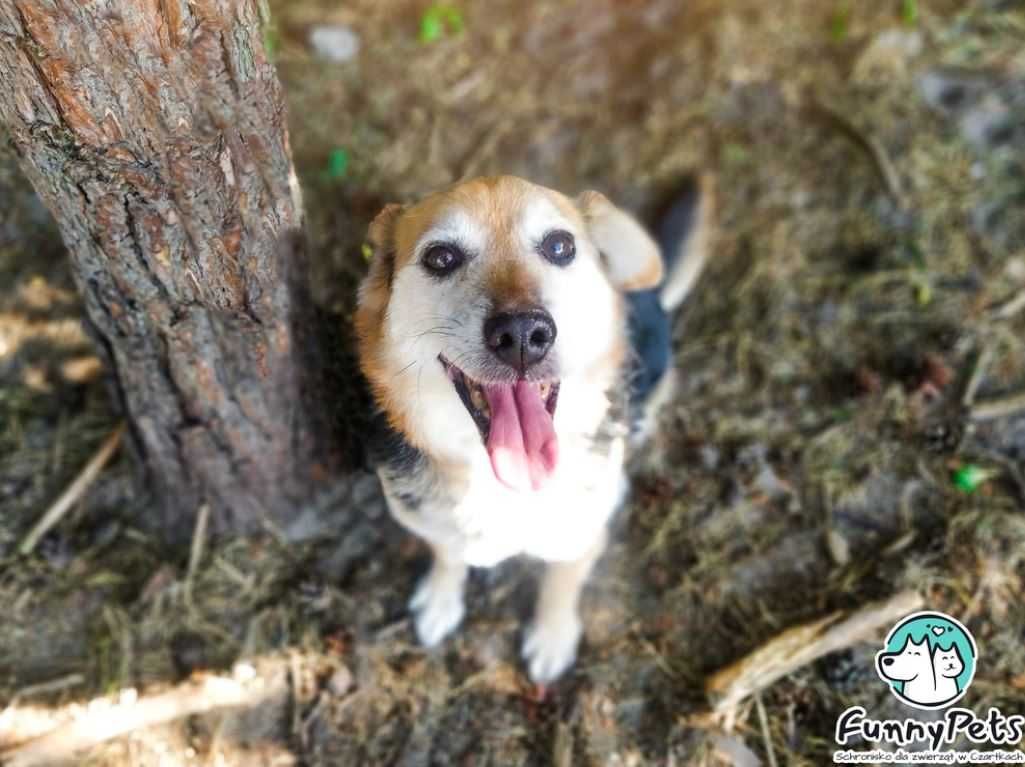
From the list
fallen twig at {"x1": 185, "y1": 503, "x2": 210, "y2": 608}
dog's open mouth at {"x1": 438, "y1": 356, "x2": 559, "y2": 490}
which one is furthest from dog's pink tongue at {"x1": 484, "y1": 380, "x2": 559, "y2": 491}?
fallen twig at {"x1": 185, "y1": 503, "x2": 210, "y2": 608}

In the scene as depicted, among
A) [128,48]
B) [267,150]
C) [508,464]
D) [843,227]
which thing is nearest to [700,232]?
[843,227]

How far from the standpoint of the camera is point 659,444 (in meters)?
3.73

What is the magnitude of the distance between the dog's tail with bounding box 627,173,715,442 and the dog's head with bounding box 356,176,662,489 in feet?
1.55

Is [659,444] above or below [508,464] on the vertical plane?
above

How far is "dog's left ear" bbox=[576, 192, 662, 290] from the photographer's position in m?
2.78

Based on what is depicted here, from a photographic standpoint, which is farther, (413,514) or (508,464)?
(413,514)

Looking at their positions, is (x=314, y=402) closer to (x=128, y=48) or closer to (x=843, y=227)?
(x=128, y=48)

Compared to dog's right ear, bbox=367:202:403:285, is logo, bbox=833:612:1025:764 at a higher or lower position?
lower

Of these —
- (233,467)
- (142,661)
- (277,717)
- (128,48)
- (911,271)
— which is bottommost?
(277,717)

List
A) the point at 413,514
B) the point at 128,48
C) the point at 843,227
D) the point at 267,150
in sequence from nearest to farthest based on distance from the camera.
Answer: the point at 128,48, the point at 267,150, the point at 413,514, the point at 843,227

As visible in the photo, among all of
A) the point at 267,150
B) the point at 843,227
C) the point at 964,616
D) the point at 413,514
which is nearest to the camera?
the point at 267,150

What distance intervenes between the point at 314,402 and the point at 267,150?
1.09m

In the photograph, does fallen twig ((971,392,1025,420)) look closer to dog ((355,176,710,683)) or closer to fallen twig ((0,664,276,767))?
dog ((355,176,710,683))

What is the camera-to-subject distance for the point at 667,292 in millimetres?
3818
